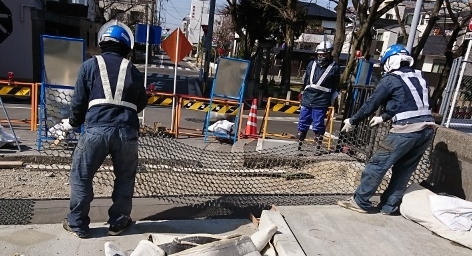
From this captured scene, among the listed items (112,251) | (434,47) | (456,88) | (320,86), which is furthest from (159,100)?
(434,47)

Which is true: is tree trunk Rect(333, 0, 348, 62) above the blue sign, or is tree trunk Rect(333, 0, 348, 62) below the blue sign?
above

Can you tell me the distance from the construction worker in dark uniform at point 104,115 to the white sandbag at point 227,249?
994 mm

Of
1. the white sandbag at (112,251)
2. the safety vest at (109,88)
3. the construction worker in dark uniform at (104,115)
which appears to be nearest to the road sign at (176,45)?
the construction worker in dark uniform at (104,115)

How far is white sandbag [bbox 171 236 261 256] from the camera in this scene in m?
2.68

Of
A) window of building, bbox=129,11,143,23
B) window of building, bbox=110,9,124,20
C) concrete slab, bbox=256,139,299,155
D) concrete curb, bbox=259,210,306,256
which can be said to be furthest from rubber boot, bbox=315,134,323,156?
window of building, bbox=129,11,143,23

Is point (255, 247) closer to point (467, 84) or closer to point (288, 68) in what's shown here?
point (467, 84)

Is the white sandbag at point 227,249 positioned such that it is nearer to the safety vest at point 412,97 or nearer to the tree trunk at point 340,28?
the safety vest at point 412,97

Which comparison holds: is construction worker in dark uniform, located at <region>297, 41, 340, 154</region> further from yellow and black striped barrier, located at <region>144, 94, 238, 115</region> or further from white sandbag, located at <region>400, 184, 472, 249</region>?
white sandbag, located at <region>400, 184, 472, 249</region>

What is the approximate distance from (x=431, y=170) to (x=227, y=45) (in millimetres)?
35186

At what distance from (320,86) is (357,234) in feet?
10.9

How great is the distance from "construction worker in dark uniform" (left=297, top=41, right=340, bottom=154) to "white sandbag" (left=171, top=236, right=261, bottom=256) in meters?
3.63

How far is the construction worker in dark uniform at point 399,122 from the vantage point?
3703 millimetres

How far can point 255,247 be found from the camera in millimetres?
2957

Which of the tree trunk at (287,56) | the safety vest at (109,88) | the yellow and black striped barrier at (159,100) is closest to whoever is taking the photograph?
the safety vest at (109,88)
